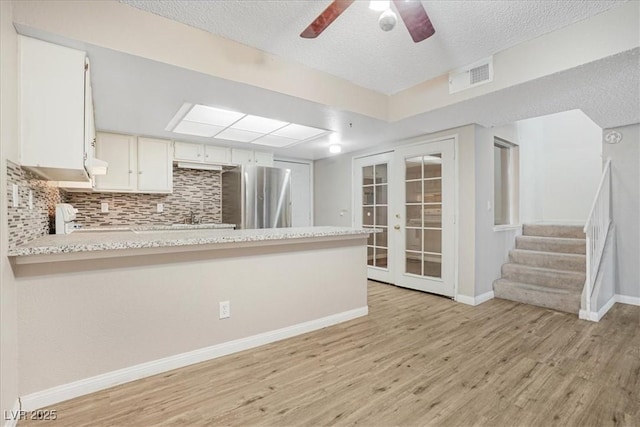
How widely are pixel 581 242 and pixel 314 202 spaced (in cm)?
413

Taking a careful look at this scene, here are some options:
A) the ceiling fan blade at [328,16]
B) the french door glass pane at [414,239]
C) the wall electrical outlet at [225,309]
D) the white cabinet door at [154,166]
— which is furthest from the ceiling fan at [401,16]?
the white cabinet door at [154,166]

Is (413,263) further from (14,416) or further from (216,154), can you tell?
(14,416)

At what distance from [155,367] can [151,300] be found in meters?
0.45

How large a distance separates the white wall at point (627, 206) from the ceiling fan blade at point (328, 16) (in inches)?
160

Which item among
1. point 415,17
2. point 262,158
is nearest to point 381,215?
point 262,158

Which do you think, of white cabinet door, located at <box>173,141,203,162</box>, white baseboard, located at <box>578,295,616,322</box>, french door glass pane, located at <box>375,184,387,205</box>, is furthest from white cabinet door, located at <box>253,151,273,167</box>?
white baseboard, located at <box>578,295,616,322</box>

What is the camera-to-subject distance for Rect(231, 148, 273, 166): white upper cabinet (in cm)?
468

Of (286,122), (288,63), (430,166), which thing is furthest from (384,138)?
(288,63)

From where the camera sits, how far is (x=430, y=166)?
406 cm

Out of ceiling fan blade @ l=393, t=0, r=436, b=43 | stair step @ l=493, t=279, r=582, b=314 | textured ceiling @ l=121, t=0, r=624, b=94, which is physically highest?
textured ceiling @ l=121, t=0, r=624, b=94

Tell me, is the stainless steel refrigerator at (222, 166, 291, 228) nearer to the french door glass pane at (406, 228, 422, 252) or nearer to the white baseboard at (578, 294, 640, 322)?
the french door glass pane at (406, 228, 422, 252)

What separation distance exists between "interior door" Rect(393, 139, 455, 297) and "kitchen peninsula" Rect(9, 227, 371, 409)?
1.69 m

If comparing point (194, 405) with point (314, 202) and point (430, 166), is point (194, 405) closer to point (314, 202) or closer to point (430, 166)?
point (430, 166)

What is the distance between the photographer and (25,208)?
5.94ft
